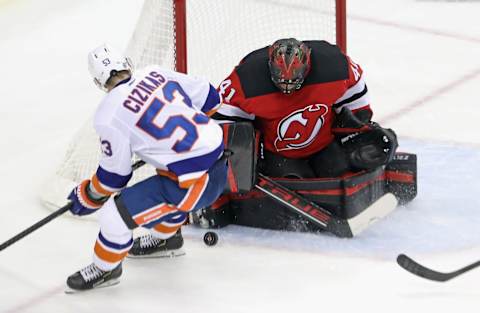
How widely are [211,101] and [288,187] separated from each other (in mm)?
438

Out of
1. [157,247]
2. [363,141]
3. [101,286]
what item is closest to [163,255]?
[157,247]

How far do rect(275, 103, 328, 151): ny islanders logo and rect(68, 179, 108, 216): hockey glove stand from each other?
0.73 metres

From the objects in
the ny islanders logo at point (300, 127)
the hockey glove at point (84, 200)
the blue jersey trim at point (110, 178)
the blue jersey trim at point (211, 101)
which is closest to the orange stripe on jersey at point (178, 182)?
the blue jersey trim at point (110, 178)

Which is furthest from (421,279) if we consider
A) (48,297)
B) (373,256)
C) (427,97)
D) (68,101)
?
(68,101)

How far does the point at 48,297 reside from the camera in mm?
4047

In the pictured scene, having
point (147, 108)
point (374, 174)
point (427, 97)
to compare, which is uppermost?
point (147, 108)

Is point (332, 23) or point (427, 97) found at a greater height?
point (332, 23)

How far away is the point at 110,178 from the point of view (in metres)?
3.89

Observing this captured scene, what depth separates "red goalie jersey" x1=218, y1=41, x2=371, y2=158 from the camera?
170 inches

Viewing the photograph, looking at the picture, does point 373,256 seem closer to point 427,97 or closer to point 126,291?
point 126,291

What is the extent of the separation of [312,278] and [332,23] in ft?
4.17

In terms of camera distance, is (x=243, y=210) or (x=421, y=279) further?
(x=243, y=210)

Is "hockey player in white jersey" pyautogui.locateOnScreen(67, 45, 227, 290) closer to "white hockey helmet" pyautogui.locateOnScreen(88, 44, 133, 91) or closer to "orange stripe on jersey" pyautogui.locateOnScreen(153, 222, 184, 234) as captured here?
"white hockey helmet" pyautogui.locateOnScreen(88, 44, 133, 91)

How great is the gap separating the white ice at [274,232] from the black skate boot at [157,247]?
0.03m
